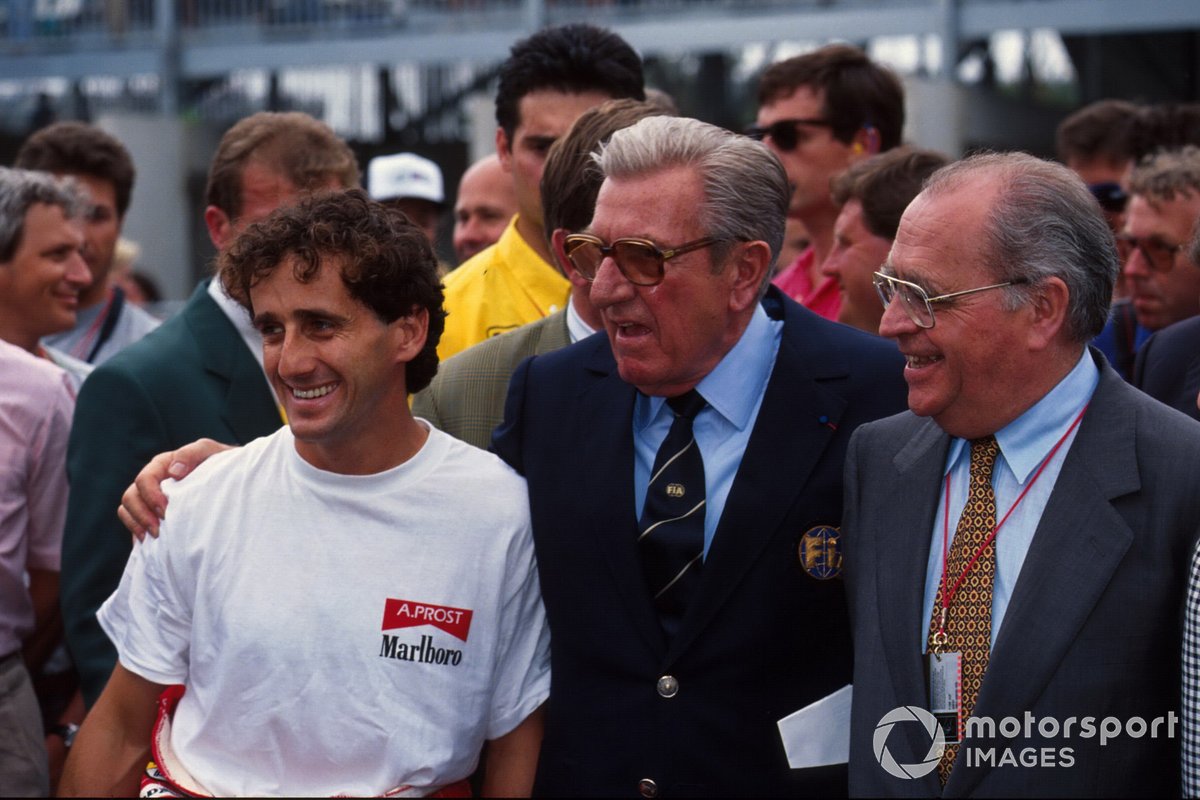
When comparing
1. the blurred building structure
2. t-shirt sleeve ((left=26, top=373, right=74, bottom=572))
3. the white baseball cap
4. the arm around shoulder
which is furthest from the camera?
the blurred building structure

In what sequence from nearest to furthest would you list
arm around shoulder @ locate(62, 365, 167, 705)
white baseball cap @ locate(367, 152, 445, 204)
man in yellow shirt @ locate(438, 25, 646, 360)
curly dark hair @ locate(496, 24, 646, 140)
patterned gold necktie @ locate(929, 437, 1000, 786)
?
patterned gold necktie @ locate(929, 437, 1000, 786) → arm around shoulder @ locate(62, 365, 167, 705) → man in yellow shirt @ locate(438, 25, 646, 360) → curly dark hair @ locate(496, 24, 646, 140) → white baseball cap @ locate(367, 152, 445, 204)

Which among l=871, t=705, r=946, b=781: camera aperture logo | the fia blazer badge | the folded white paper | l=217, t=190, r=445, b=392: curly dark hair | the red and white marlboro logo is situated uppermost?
l=217, t=190, r=445, b=392: curly dark hair

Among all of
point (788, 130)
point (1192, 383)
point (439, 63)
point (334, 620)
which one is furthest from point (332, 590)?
point (439, 63)

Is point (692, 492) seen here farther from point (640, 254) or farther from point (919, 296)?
point (919, 296)

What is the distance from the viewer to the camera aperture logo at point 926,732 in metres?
2.79

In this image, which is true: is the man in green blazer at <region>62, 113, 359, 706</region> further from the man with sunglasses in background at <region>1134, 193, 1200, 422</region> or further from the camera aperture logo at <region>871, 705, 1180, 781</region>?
the man with sunglasses in background at <region>1134, 193, 1200, 422</region>

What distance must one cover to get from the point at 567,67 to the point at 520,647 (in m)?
2.14

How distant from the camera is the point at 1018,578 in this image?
2.76m

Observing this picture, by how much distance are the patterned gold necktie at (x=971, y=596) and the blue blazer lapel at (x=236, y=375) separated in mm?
1946

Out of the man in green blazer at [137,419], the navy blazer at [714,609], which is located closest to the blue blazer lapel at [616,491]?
the navy blazer at [714,609]

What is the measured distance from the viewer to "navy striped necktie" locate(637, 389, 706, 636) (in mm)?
3117

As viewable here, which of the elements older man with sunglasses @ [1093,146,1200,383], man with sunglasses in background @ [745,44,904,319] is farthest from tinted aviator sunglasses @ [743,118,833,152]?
older man with sunglasses @ [1093,146,1200,383]

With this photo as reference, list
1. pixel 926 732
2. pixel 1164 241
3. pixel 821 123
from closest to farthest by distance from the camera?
pixel 926 732
pixel 1164 241
pixel 821 123

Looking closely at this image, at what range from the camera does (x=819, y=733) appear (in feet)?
10.1
